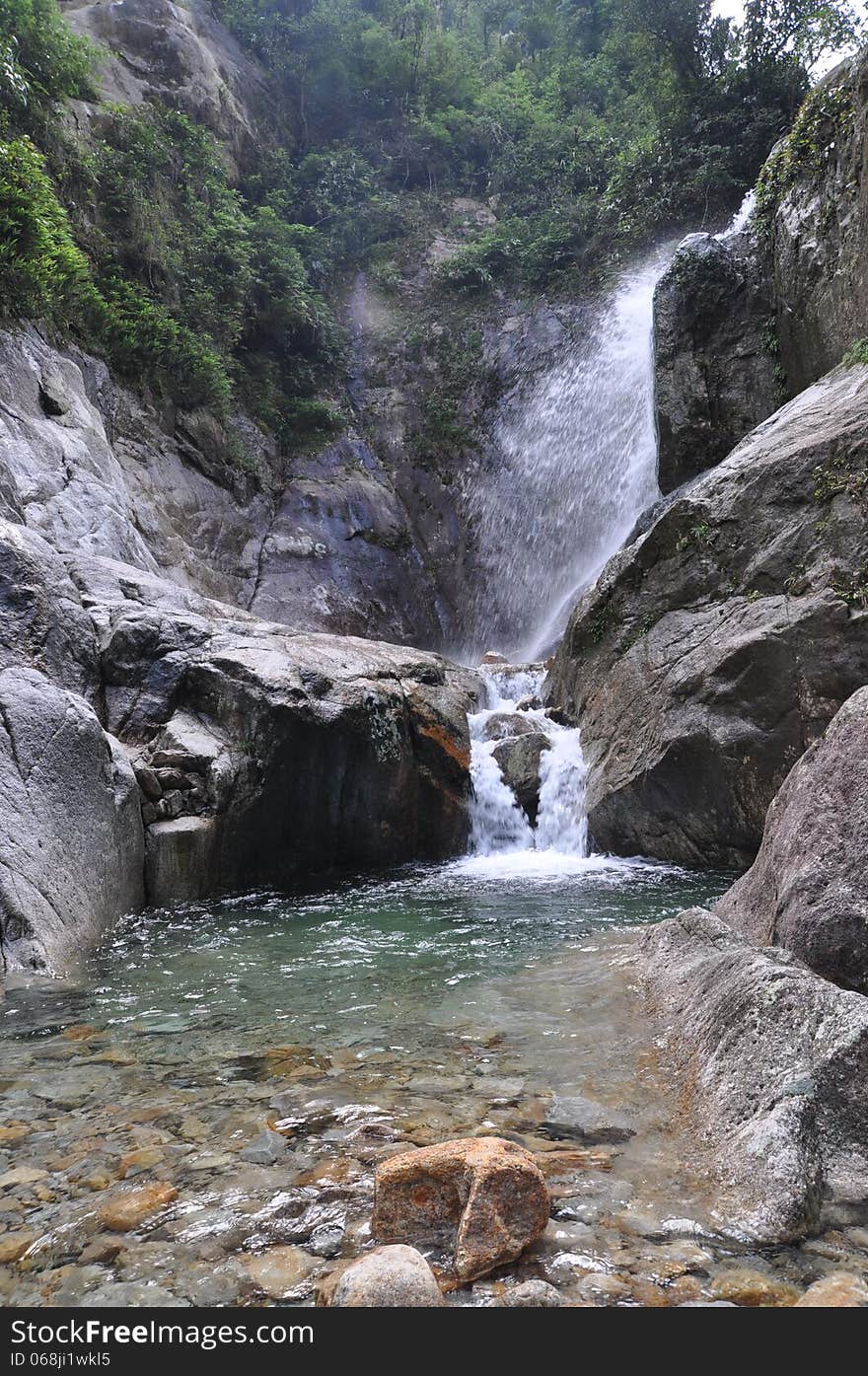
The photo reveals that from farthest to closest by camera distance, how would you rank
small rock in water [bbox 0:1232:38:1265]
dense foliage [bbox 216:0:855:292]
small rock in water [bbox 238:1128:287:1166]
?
dense foliage [bbox 216:0:855:292], small rock in water [bbox 238:1128:287:1166], small rock in water [bbox 0:1232:38:1265]

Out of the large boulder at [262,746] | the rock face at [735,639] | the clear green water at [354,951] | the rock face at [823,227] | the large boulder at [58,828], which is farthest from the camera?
the rock face at [823,227]

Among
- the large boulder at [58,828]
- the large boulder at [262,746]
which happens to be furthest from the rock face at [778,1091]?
the large boulder at [262,746]

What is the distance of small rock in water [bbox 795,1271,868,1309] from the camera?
1.86m

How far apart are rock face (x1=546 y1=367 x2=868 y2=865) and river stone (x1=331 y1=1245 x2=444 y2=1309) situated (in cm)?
730

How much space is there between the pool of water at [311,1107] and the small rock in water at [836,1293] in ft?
0.17

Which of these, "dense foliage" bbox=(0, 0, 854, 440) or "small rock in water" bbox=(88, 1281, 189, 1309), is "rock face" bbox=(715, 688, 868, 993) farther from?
"dense foliage" bbox=(0, 0, 854, 440)

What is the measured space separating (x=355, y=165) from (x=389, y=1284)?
31559 millimetres

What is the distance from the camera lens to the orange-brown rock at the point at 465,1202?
6.85 ft

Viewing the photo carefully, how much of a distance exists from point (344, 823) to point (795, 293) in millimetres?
10052

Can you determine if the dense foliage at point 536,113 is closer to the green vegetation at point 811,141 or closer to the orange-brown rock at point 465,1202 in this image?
the green vegetation at point 811,141

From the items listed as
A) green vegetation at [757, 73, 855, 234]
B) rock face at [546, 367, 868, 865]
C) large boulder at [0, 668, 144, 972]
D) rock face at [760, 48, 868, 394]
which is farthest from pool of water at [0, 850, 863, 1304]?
green vegetation at [757, 73, 855, 234]

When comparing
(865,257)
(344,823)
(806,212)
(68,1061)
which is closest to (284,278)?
(806,212)

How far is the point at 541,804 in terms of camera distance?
10.9 metres

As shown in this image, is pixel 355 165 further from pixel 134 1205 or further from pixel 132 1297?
pixel 132 1297
